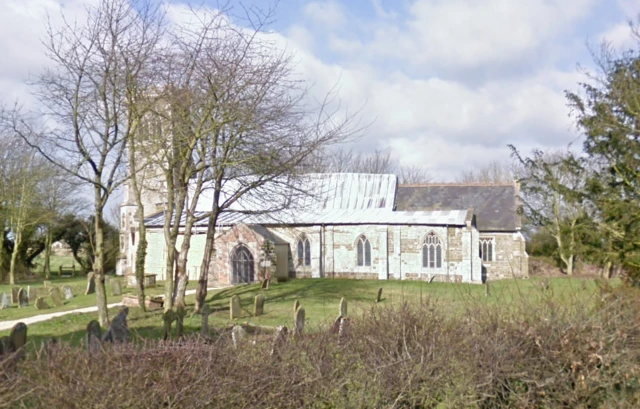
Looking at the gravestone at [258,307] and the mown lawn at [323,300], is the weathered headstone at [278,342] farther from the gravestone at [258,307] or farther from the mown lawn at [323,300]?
the gravestone at [258,307]

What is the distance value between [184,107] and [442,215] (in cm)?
2135

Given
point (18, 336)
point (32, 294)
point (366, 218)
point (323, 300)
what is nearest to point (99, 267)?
point (18, 336)

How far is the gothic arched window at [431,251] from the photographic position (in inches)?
1273

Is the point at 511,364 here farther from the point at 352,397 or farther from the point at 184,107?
the point at 184,107

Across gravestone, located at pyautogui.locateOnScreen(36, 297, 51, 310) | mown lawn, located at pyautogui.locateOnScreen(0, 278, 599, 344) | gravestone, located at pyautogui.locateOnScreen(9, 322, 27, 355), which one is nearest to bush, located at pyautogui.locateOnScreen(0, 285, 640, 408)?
mown lawn, located at pyautogui.locateOnScreen(0, 278, 599, 344)

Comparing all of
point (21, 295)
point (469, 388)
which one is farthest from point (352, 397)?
point (21, 295)

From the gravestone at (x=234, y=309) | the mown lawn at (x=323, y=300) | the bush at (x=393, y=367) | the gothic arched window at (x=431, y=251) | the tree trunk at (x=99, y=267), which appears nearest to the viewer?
the bush at (x=393, y=367)

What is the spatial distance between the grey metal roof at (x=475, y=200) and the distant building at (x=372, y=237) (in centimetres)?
6

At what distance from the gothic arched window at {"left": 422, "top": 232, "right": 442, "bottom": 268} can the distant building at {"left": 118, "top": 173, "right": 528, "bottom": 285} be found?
0.18ft

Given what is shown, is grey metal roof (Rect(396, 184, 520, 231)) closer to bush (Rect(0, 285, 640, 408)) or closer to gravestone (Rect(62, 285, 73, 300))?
gravestone (Rect(62, 285, 73, 300))

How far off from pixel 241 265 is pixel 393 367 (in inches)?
963

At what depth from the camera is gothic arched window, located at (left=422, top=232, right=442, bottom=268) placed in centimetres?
3234

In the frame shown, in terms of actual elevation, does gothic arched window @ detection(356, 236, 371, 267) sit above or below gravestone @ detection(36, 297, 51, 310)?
above

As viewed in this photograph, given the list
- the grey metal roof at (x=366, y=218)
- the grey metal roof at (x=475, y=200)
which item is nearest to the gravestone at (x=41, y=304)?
the grey metal roof at (x=366, y=218)
